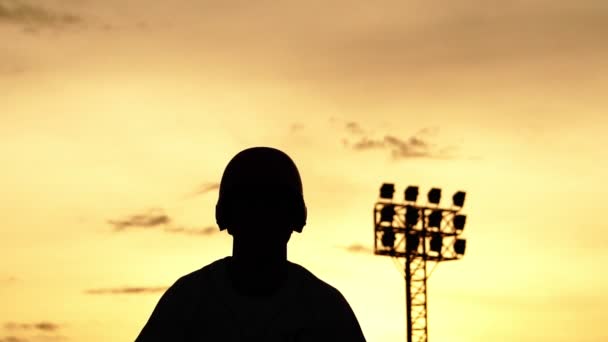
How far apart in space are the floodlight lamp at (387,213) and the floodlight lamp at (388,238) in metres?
0.48

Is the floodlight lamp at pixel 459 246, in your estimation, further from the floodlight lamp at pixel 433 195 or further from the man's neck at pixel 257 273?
the man's neck at pixel 257 273

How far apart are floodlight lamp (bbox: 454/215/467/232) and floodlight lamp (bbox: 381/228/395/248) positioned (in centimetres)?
301

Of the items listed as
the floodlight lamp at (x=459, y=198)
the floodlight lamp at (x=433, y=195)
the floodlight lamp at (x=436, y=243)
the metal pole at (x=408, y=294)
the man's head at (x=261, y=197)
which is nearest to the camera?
the man's head at (x=261, y=197)

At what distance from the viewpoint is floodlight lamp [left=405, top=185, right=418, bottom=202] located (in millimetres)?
37644

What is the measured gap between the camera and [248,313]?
299 centimetres

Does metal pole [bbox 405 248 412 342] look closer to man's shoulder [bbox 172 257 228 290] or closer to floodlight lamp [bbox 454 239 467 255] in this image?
floodlight lamp [bbox 454 239 467 255]

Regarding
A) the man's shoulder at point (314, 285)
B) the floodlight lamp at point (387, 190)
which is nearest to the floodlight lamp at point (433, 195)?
the floodlight lamp at point (387, 190)

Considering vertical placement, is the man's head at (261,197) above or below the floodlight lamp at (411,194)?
below

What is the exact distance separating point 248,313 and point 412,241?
35559 mm

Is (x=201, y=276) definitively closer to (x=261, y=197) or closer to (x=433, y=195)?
(x=261, y=197)

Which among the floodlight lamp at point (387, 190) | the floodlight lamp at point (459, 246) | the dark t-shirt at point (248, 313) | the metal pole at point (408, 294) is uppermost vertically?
the floodlight lamp at point (387, 190)

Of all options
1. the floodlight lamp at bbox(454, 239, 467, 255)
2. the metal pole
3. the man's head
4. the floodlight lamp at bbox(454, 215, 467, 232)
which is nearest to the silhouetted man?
the man's head

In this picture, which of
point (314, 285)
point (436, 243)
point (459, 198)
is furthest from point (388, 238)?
point (314, 285)

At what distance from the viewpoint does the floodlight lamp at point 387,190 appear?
A: 36.8 m
